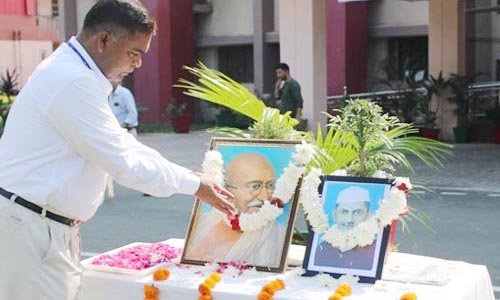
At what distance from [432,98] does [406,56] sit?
378cm

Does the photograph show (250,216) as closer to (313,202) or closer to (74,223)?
(313,202)

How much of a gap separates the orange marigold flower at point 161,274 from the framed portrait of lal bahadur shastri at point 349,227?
580 mm

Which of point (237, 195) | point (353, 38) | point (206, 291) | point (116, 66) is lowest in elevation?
point (206, 291)

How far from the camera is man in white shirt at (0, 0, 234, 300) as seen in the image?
288 centimetres

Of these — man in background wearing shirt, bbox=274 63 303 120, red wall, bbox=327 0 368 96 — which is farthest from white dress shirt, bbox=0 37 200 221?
red wall, bbox=327 0 368 96

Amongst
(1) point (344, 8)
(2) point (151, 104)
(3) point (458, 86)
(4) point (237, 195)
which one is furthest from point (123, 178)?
(2) point (151, 104)

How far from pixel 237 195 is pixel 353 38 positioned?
18037mm

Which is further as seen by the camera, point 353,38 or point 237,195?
point 353,38

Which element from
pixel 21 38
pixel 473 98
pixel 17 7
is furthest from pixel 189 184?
pixel 17 7

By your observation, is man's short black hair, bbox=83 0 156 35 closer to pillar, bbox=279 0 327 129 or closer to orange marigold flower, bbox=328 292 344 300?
orange marigold flower, bbox=328 292 344 300

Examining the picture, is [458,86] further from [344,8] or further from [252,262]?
[252,262]

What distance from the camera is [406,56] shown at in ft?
69.2

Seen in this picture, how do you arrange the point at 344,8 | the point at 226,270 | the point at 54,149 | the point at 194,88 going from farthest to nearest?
the point at 344,8
the point at 194,88
the point at 226,270
the point at 54,149

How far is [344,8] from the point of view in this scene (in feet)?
68.9
